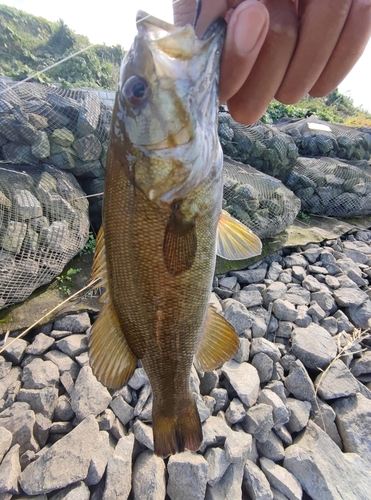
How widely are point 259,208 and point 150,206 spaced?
4.53 m

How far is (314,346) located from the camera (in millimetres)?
4137

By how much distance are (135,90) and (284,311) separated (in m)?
3.85

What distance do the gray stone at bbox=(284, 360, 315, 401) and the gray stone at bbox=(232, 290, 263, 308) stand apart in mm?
1053

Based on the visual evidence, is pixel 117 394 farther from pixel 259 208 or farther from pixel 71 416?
pixel 259 208

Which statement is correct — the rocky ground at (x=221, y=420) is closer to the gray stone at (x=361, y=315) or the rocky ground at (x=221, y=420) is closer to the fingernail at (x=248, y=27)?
the gray stone at (x=361, y=315)

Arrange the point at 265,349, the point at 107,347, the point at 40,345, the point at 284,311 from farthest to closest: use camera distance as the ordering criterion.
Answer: the point at 284,311 → the point at 265,349 → the point at 40,345 → the point at 107,347

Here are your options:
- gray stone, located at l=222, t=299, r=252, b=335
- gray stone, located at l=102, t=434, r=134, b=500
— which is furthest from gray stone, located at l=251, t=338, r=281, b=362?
gray stone, located at l=102, t=434, r=134, b=500

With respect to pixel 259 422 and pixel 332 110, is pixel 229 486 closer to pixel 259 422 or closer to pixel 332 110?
pixel 259 422

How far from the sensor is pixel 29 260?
378 centimetres

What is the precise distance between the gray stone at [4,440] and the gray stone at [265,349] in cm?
257

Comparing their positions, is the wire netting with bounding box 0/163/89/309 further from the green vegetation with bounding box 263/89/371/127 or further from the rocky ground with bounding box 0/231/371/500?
the green vegetation with bounding box 263/89/371/127

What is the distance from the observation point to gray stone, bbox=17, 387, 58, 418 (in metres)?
2.98

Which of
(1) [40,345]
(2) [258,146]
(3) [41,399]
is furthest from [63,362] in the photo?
(2) [258,146]

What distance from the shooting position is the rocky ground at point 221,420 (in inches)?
104
